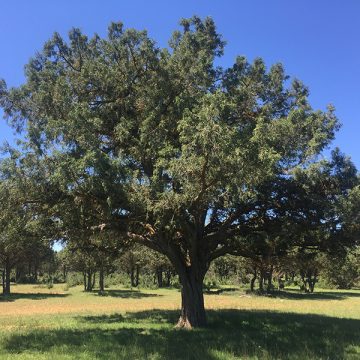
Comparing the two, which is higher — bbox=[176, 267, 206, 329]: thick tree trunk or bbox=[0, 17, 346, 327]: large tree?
bbox=[0, 17, 346, 327]: large tree

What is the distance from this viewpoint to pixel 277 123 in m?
14.9

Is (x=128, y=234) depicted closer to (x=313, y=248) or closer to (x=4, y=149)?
(x=4, y=149)

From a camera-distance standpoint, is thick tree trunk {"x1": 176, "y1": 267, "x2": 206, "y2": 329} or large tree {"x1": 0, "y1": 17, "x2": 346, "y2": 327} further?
thick tree trunk {"x1": 176, "y1": 267, "x2": 206, "y2": 329}

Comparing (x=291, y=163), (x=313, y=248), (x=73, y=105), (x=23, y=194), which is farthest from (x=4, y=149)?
(x=313, y=248)

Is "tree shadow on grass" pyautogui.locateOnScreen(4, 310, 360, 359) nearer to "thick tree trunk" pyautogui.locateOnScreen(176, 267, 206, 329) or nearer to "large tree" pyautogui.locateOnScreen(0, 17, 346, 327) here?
"thick tree trunk" pyautogui.locateOnScreen(176, 267, 206, 329)

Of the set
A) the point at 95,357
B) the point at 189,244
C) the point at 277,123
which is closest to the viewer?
the point at 95,357

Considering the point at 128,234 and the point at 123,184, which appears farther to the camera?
the point at 128,234

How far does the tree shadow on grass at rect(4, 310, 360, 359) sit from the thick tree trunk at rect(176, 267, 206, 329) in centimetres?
71

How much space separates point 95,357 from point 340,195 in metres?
9.75

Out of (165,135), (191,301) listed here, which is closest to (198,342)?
(191,301)

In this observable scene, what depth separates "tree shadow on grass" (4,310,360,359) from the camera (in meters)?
11.5

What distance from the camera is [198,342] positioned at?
44.4 feet

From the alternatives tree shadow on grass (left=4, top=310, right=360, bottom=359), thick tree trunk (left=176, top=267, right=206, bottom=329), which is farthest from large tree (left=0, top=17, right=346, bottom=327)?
tree shadow on grass (left=4, top=310, right=360, bottom=359)

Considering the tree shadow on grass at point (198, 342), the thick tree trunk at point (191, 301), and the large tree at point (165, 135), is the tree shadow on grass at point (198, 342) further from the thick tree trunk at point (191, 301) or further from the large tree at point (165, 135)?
the large tree at point (165, 135)
